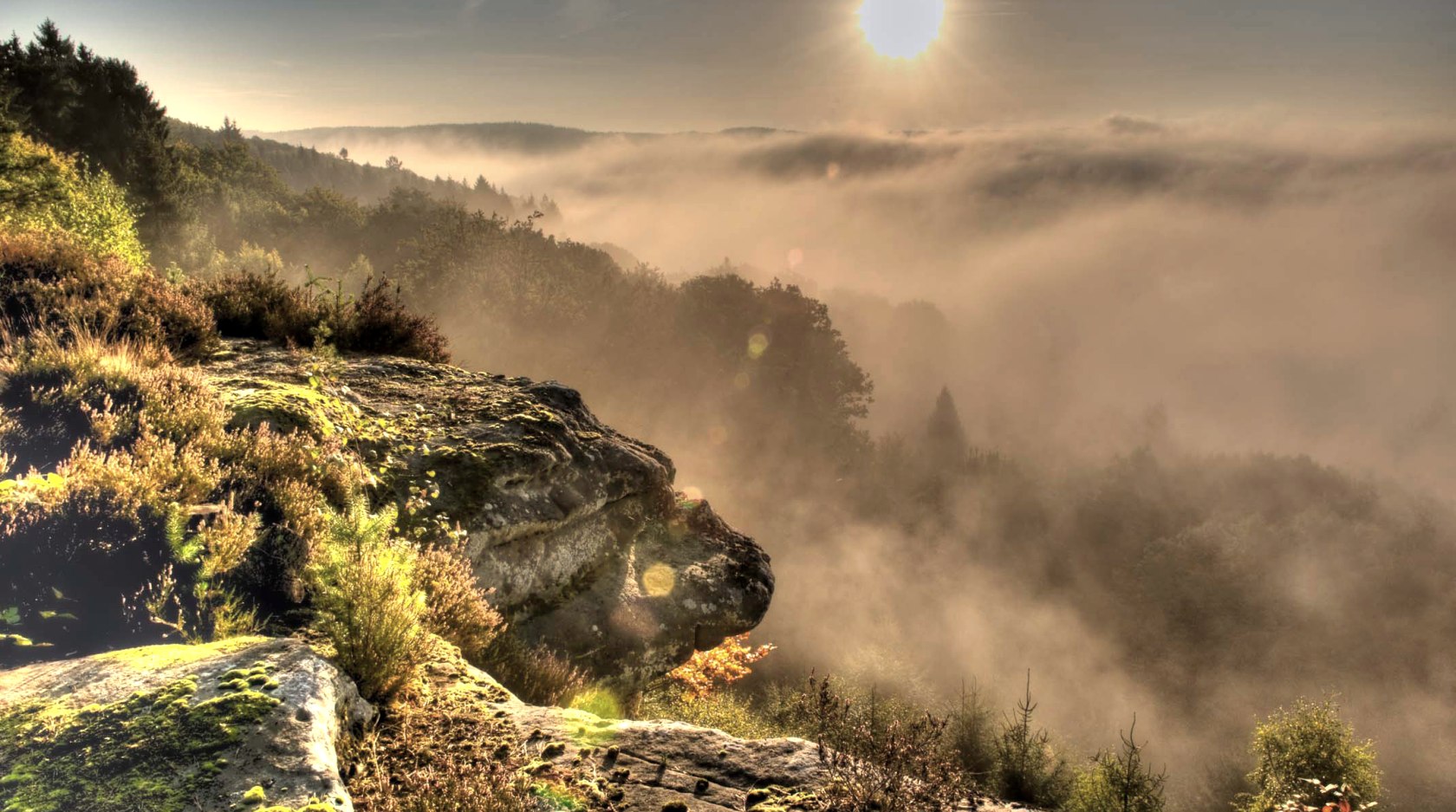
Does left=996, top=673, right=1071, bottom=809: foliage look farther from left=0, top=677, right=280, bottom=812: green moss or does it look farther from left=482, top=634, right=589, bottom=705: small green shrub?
left=0, top=677, right=280, bottom=812: green moss

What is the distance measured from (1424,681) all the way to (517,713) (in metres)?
125

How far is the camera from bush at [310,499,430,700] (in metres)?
4.35

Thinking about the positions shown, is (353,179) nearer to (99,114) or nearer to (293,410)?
(99,114)

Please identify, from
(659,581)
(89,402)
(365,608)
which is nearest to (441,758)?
(365,608)

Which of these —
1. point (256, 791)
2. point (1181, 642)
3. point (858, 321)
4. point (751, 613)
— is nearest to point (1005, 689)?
point (1181, 642)

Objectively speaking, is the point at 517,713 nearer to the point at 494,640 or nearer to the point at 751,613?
the point at 494,640

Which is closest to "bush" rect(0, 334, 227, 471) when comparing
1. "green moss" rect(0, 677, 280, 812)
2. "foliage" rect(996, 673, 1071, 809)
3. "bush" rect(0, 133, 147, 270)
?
"green moss" rect(0, 677, 280, 812)

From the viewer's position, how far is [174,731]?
333 centimetres

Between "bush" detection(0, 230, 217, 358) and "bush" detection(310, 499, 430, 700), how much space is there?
588cm

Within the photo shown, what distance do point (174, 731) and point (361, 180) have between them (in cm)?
20751

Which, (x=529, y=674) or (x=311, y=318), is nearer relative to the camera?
(x=529, y=674)

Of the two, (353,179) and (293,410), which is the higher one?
(353,179)

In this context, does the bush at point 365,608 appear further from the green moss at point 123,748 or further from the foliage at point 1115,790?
the foliage at point 1115,790

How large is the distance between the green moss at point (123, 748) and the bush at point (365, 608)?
0.76 metres
